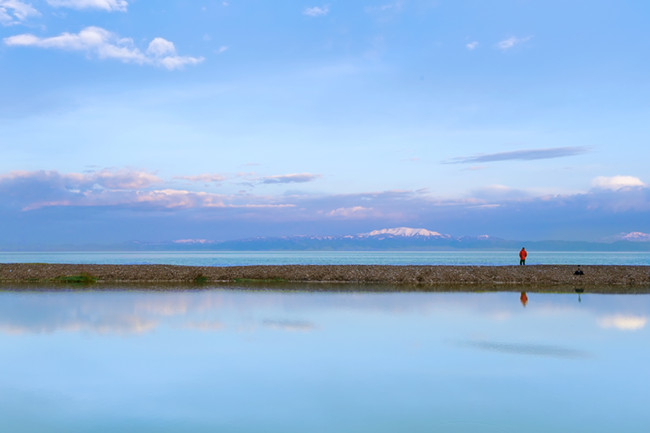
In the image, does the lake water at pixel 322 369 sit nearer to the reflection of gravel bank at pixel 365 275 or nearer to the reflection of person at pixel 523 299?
the reflection of person at pixel 523 299

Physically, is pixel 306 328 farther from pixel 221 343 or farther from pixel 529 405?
pixel 529 405

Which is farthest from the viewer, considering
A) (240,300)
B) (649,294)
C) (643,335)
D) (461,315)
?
(649,294)

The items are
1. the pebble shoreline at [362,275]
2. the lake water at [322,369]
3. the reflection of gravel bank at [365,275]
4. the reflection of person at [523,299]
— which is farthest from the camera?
the reflection of gravel bank at [365,275]

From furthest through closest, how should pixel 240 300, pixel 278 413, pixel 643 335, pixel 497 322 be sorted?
1. pixel 240 300
2. pixel 497 322
3. pixel 643 335
4. pixel 278 413

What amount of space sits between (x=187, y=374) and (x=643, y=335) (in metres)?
13.9

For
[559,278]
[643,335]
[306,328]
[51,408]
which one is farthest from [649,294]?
[51,408]

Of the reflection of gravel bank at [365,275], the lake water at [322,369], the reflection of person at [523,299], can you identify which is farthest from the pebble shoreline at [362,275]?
the lake water at [322,369]

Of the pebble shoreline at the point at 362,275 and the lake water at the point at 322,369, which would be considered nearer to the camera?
the lake water at the point at 322,369

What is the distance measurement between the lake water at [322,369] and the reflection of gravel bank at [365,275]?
13.7 meters

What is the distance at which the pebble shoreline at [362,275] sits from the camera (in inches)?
1419

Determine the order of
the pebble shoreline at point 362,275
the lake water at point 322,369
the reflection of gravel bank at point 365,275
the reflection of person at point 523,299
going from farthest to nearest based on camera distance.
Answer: the reflection of gravel bank at point 365,275 → the pebble shoreline at point 362,275 → the reflection of person at point 523,299 → the lake water at point 322,369

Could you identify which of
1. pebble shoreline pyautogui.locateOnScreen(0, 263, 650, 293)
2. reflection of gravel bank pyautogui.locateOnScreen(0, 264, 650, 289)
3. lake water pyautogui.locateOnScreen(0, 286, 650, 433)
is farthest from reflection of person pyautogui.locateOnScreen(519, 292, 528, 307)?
reflection of gravel bank pyautogui.locateOnScreen(0, 264, 650, 289)

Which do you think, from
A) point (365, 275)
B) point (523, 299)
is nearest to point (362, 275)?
point (365, 275)

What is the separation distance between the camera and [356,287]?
3344cm
